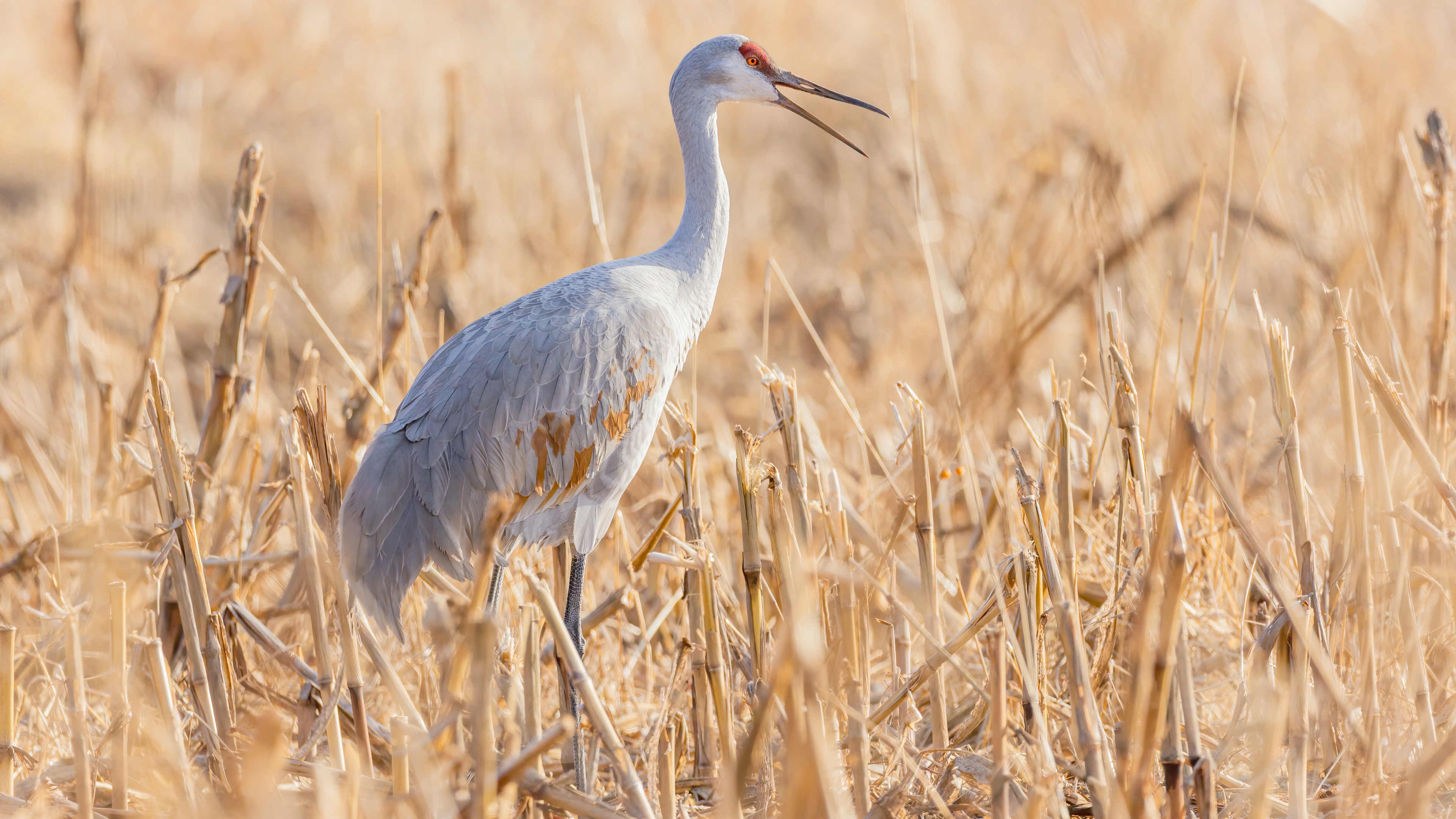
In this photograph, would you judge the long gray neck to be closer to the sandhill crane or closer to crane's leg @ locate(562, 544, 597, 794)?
the sandhill crane

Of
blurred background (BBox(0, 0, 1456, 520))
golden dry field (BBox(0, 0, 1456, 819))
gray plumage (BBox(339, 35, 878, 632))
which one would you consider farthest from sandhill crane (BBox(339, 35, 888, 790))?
blurred background (BBox(0, 0, 1456, 520))

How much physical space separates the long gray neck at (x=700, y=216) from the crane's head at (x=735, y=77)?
0.05 m

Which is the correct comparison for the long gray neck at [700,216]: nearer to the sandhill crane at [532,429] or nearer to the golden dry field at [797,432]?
the sandhill crane at [532,429]

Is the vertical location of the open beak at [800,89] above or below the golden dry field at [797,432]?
above

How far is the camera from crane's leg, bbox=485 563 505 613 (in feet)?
8.86

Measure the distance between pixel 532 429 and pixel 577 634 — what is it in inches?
21.2

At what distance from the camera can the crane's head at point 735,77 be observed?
3.22m

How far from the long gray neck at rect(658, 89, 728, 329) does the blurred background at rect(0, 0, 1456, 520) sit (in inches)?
17.1

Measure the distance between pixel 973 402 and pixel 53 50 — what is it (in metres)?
6.67

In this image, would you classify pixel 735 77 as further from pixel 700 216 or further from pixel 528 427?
pixel 528 427

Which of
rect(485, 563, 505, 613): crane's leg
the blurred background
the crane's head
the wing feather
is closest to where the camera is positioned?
the wing feather

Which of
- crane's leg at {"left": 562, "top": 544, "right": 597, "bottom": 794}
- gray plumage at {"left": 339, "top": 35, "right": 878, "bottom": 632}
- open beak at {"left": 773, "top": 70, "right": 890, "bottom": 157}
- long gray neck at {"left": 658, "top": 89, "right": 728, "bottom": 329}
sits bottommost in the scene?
crane's leg at {"left": 562, "top": 544, "right": 597, "bottom": 794}

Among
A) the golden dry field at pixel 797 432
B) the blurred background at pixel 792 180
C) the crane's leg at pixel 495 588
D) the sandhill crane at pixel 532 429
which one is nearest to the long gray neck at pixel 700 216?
the sandhill crane at pixel 532 429

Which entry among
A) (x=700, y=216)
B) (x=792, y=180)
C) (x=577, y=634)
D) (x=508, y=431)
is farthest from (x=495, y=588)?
(x=792, y=180)
